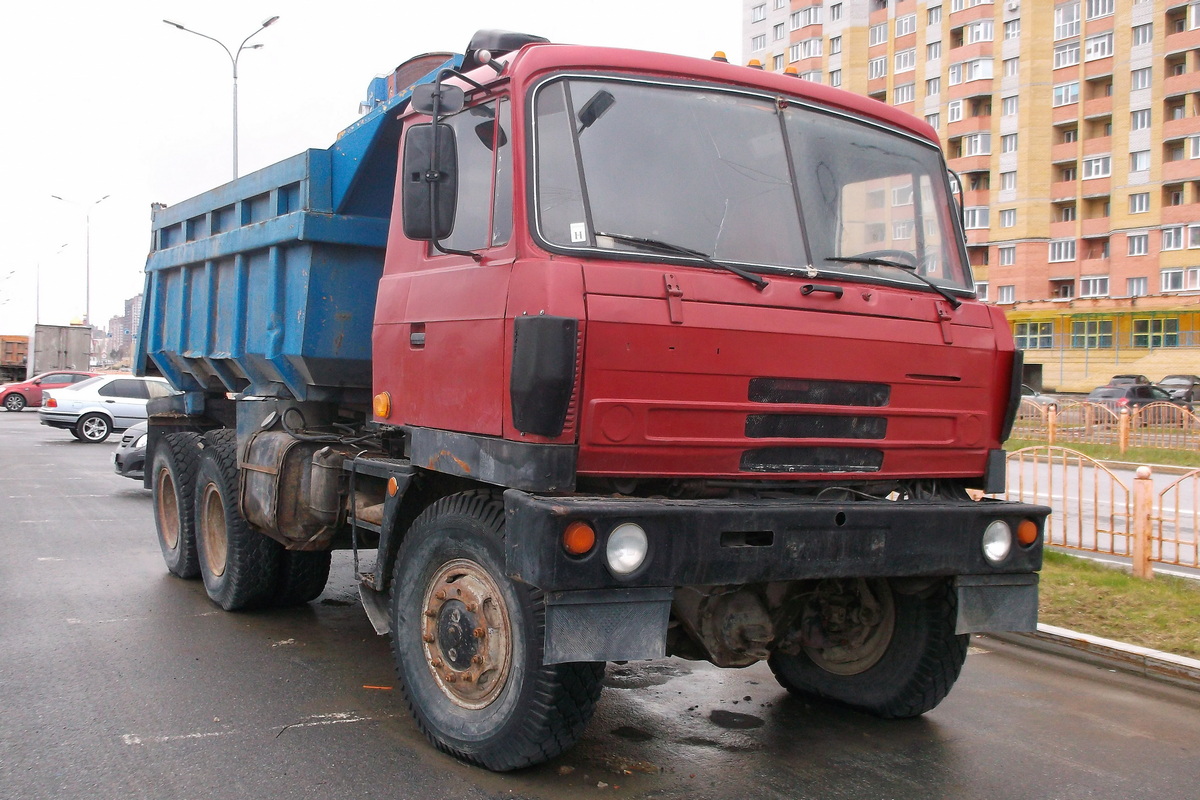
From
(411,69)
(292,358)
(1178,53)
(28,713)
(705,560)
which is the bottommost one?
(28,713)

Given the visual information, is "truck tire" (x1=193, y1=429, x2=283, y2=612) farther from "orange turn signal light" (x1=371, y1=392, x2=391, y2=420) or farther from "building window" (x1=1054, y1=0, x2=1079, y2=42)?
"building window" (x1=1054, y1=0, x2=1079, y2=42)

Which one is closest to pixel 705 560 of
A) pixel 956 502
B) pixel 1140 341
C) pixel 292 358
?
pixel 956 502

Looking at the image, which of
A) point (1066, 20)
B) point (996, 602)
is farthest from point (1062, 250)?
point (996, 602)

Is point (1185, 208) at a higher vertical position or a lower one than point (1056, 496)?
higher

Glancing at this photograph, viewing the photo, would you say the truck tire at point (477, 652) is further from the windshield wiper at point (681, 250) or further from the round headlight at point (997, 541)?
the round headlight at point (997, 541)

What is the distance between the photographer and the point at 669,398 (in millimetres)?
4031

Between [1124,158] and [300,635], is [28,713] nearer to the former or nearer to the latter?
[300,635]

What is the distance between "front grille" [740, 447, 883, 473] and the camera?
4.25 meters

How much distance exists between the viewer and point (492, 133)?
4461 millimetres

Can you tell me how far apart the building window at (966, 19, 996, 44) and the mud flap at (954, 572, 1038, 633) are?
67.5 metres

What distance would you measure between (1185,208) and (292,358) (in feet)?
198

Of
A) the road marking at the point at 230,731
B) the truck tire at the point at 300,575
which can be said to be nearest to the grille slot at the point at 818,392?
the road marking at the point at 230,731

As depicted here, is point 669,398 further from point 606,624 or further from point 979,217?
point 979,217

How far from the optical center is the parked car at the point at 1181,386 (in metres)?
44.3
